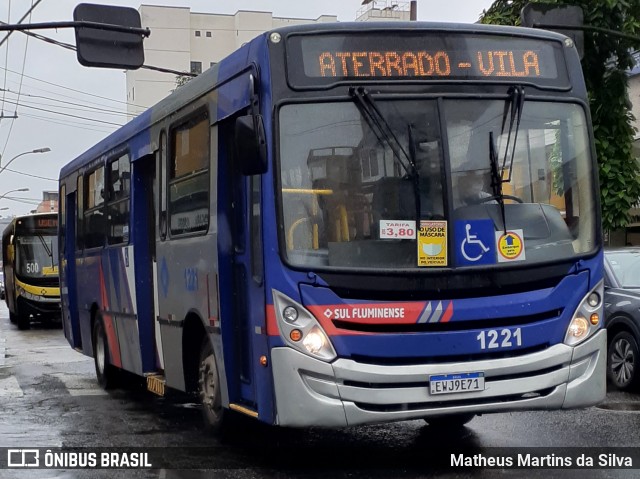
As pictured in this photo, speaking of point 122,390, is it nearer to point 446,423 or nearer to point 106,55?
point 106,55

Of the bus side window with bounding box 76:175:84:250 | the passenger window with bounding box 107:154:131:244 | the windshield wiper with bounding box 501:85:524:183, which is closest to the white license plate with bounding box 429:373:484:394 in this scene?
the windshield wiper with bounding box 501:85:524:183

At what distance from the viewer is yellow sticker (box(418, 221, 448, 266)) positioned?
745cm

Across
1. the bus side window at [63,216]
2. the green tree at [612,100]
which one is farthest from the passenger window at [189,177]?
the green tree at [612,100]

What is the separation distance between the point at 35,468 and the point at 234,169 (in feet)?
8.91

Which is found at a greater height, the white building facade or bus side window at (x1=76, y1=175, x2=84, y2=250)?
the white building facade

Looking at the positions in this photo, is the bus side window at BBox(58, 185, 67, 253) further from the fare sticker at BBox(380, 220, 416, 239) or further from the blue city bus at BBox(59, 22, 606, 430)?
the fare sticker at BBox(380, 220, 416, 239)

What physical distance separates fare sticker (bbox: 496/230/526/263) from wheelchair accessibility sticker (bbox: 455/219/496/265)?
0.16 ft

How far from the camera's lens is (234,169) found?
8.50 m

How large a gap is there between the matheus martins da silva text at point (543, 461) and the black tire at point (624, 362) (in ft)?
12.0

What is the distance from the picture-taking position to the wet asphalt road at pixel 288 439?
26.3ft

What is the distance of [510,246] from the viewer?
7629 millimetres

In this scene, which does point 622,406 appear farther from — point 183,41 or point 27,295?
point 183,41

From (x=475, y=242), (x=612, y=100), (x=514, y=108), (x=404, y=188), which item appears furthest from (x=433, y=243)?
(x=612, y=100)

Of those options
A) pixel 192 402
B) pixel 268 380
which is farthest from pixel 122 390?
pixel 268 380
